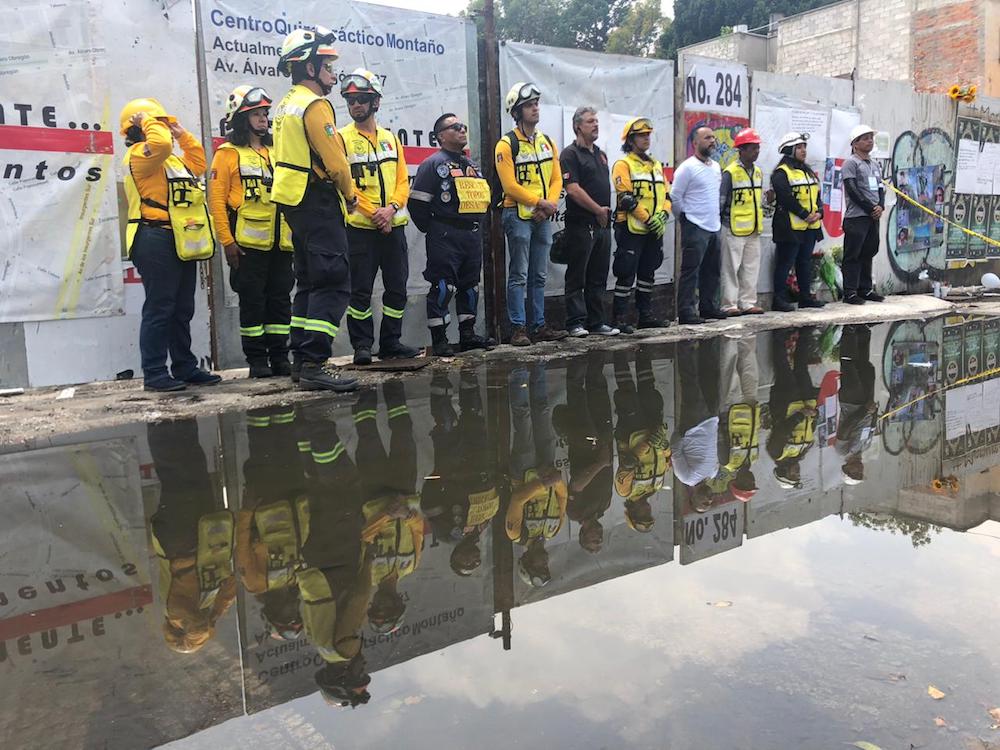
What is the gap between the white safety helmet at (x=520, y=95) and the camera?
754 cm

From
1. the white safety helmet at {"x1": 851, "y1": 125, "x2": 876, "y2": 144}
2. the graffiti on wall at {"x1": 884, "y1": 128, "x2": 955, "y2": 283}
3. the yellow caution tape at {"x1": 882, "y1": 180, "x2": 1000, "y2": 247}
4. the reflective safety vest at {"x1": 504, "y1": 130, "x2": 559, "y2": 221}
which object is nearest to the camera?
the reflective safety vest at {"x1": 504, "y1": 130, "x2": 559, "y2": 221}

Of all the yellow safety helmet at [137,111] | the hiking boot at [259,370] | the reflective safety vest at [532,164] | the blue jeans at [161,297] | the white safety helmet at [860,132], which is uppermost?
the white safety helmet at [860,132]

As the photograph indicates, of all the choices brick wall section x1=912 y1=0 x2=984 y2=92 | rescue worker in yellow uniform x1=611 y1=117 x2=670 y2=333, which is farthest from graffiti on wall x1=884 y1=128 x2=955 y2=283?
brick wall section x1=912 y1=0 x2=984 y2=92

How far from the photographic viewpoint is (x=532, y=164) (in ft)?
→ 24.7

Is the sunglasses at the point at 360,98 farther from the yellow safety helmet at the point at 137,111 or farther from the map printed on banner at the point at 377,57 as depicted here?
the yellow safety helmet at the point at 137,111

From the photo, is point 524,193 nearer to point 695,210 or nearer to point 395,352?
point 395,352

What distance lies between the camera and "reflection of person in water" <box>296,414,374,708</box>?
2.28m

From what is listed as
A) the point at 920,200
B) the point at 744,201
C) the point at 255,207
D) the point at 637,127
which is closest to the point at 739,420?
the point at 255,207

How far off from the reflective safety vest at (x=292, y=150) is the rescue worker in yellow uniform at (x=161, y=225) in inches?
27.0

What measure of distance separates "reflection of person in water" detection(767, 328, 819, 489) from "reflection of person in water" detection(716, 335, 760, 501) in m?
0.10

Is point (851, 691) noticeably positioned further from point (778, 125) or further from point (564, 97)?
point (778, 125)

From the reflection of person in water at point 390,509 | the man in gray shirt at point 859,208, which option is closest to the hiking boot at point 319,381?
the reflection of person in water at point 390,509

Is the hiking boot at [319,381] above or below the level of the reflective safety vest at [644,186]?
below

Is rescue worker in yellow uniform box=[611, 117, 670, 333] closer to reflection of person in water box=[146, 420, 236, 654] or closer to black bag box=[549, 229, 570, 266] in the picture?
black bag box=[549, 229, 570, 266]
